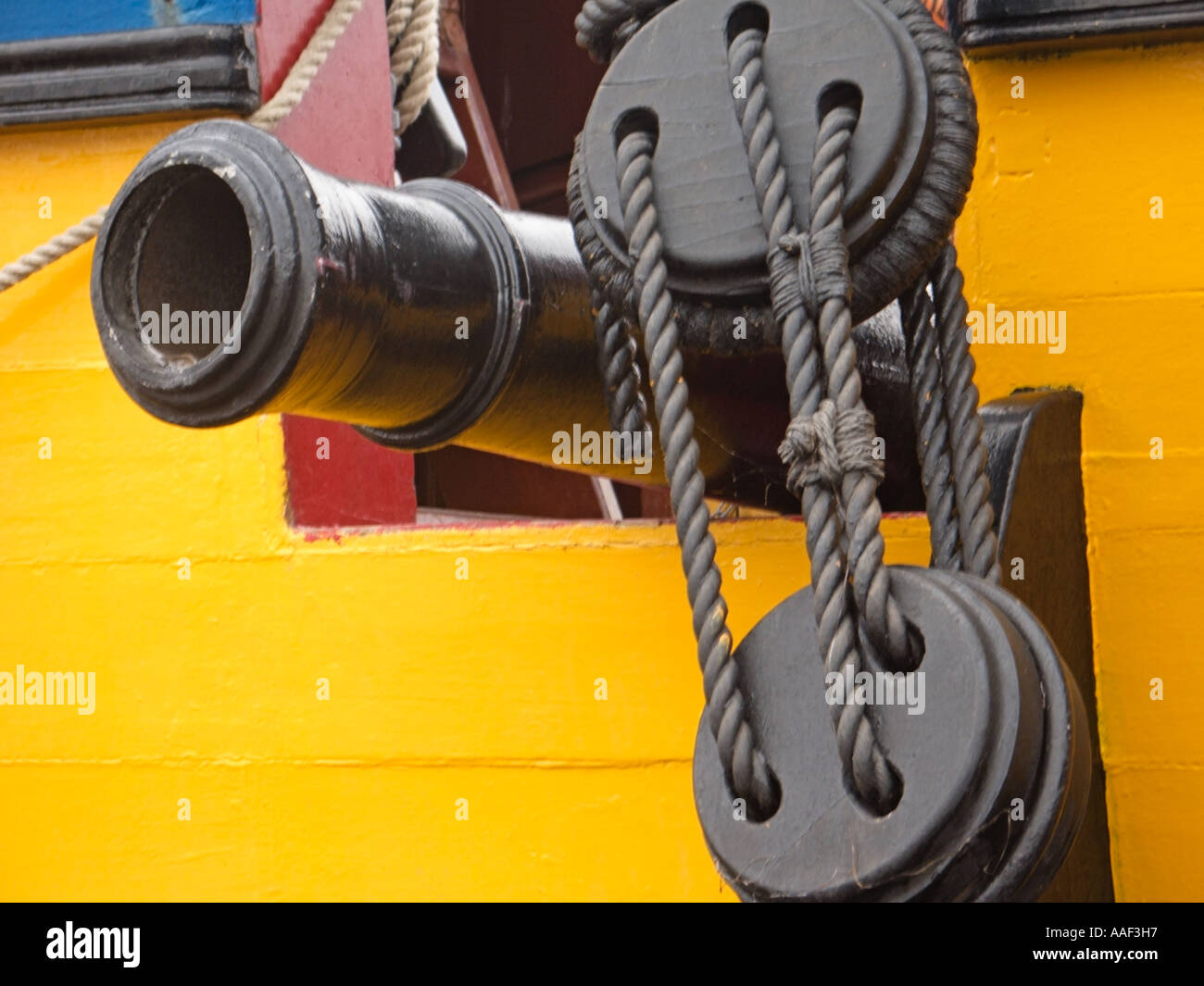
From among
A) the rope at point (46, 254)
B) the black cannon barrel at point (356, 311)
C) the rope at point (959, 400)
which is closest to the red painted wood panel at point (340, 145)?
the rope at point (46, 254)

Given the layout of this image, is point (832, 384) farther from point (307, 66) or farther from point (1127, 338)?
point (307, 66)

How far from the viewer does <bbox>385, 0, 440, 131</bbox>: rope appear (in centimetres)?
231

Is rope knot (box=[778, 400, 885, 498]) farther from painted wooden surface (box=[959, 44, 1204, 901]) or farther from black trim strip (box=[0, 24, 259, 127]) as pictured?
black trim strip (box=[0, 24, 259, 127])

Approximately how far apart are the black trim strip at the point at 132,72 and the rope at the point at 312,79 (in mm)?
42

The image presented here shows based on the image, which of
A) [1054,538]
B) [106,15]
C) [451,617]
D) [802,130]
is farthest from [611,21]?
[106,15]

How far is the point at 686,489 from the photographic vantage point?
932 millimetres

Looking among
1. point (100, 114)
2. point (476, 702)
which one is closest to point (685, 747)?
point (476, 702)

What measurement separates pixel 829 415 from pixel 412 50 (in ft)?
5.30

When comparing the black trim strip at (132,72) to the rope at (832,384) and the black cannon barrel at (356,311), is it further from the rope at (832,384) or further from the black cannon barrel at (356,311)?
the rope at (832,384)

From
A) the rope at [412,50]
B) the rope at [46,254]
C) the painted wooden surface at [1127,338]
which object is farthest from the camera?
the rope at [412,50]

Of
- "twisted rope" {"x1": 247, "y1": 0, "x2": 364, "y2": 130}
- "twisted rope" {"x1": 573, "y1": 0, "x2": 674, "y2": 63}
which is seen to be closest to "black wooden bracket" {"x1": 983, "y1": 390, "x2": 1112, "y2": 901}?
"twisted rope" {"x1": 573, "y1": 0, "x2": 674, "y2": 63}

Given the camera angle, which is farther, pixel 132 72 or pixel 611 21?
pixel 132 72

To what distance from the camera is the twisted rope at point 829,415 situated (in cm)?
86

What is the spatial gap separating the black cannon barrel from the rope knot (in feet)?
0.96
